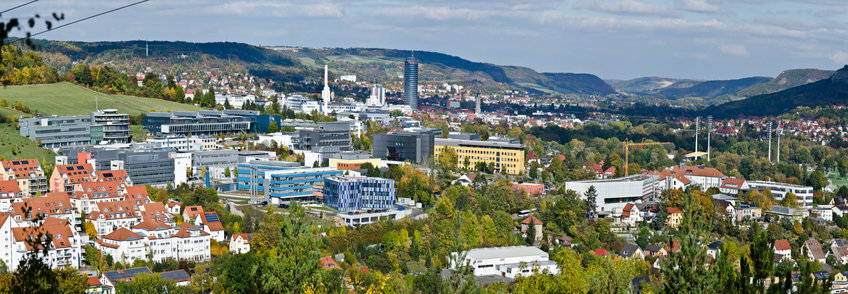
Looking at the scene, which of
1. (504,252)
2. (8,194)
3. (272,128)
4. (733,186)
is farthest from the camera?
(272,128)

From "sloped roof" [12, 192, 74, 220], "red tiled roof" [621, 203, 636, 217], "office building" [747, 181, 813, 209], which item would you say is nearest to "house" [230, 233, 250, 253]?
"sloped roof" [12, 192, 74, 220]

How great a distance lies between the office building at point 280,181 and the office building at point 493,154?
9266mm

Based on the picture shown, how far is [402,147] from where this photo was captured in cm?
3438

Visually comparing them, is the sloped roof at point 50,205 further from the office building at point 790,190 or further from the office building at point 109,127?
the office building at point 790,190

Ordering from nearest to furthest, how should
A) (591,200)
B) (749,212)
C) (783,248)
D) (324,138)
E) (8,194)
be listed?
1. (8,194)
2. (783,248)
3. (591,200)
4. (749,212)
5. (324,138)

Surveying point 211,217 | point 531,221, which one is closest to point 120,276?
point 211,217

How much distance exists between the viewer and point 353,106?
59406 millimetres

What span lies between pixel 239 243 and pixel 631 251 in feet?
31.0

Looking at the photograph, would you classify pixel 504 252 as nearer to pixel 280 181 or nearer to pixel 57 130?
pixel 280 181

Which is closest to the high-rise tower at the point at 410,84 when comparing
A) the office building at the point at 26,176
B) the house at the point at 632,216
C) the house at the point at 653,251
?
the house at the point at 632,216

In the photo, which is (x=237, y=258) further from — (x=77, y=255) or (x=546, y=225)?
(x=546, y=225)

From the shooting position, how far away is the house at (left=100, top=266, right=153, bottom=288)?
17.4 meters

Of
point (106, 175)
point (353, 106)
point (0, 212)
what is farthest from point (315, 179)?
point (353, 106)

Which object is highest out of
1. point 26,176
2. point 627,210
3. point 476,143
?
point 476,143
